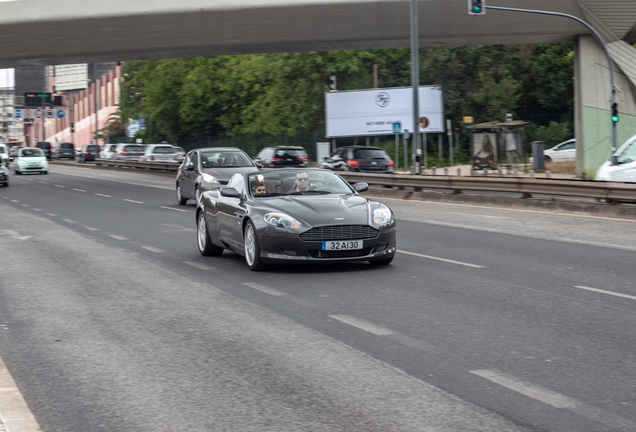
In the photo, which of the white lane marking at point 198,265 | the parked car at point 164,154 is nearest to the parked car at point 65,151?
the parked car at point 164,154

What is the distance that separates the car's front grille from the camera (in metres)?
11.3

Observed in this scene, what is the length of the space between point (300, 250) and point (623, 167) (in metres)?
13.6

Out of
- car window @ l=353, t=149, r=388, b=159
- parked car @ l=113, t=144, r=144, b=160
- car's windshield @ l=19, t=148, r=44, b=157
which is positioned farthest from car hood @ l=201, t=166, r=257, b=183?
parked car @ l=113, t=144, r=144, b=160

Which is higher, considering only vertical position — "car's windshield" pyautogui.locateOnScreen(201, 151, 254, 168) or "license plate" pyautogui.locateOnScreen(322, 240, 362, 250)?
"car's windshield" pyautogui.locateOnScreen(201, 151, 254, 168)

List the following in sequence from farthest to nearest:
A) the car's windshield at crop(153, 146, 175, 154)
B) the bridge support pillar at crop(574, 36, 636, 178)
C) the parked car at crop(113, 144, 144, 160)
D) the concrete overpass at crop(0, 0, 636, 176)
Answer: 1. the parked car at crop(113, 144, 144, 160)
2. the car's windshield at crop(153, 146, 175, 154)
3. the bridge support pillar at crop(574, 36, 636, 178)
4. the concrete overpass at crop(0, 0, 636, 176)

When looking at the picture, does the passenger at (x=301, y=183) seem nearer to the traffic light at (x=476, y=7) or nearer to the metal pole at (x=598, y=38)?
the traffic light at (x=476, y=7)

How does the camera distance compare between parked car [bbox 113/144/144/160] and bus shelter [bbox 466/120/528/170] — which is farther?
parked car [bbox 113/144/144/160]

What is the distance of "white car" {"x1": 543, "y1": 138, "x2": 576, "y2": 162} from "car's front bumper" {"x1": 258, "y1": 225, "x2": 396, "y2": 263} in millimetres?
40469

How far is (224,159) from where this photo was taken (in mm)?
26000

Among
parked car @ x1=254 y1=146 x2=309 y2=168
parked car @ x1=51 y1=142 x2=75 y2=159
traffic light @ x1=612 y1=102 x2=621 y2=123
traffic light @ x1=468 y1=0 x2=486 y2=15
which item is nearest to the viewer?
traffic light @ x1=468 y1=0 x2=486 y2=15

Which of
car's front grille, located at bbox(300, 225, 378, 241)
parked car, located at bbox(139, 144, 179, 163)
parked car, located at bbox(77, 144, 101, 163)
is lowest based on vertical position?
car's front grille, located at bbox(300, 225, 378, 241)

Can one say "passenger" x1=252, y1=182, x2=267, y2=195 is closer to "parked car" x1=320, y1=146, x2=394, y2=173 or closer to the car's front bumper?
the car's front bumper

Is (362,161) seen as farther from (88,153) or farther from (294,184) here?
(88,153)

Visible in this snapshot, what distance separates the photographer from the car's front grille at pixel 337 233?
11281mm
